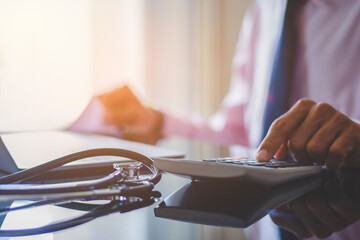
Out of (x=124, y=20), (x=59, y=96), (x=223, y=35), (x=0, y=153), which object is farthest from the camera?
(x=223, y=35)

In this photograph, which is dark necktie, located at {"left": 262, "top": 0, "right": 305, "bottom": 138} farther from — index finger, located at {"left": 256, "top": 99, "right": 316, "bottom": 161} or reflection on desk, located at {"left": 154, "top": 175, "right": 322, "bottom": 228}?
reflection on desk, located at {"left": 154, "top": 175, "right": 322, "bottom": 228}

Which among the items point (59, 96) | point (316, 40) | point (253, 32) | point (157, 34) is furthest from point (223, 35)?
point (316, 40)

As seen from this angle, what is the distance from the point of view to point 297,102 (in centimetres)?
50

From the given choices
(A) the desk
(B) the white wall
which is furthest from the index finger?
(B) the white wall

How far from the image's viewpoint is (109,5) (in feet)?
6.24

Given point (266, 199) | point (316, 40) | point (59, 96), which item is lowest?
point (59, 96)

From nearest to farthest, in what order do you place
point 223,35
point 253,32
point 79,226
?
point 79,226 < point 253,32 < point 223,35

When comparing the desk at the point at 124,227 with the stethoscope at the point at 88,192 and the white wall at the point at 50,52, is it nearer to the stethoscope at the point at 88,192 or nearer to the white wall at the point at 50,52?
the stethoscope at the point at 88,192

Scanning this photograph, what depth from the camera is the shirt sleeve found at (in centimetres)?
130

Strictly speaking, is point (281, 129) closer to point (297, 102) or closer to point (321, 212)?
point (297, 102)

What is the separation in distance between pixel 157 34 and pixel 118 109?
1.14 m

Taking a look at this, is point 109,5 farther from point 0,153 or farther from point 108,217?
point 108,217

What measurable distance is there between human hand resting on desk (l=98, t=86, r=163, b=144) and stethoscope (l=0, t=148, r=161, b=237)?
73 cm

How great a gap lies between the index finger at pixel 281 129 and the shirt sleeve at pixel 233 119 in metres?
0.75
